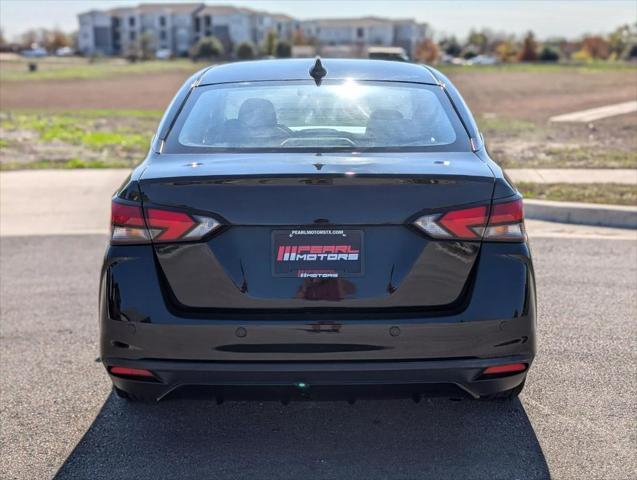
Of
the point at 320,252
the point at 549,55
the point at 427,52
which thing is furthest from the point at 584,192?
the point at 427,52

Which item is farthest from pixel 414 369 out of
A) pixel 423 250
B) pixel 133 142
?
pixel 133 142

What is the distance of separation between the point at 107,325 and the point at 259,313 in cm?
63

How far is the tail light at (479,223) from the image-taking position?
10.3 ft

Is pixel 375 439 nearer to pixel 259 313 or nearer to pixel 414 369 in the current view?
pixel 414 369

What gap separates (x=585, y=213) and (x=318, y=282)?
641 cm

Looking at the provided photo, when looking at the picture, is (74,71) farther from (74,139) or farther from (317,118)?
(317,118)

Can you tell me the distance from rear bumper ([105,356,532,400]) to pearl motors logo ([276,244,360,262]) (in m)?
0.40

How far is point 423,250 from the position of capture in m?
3.13

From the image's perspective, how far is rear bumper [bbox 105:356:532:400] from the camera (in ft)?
10.2

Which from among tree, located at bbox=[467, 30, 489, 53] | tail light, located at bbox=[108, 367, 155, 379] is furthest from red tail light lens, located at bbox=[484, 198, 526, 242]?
tree, located at bbox=[467, 30, 489, 53]

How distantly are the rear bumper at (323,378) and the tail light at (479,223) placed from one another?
479mm

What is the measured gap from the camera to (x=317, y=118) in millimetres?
4117

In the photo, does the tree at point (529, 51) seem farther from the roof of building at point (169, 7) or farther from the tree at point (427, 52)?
the roof of building at point (169, 7)

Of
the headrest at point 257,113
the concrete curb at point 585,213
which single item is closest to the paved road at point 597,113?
the concrete curb at point 585,213
